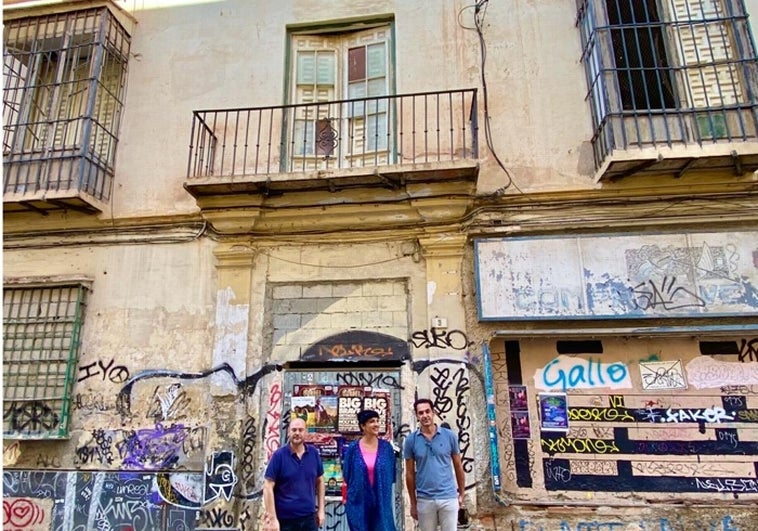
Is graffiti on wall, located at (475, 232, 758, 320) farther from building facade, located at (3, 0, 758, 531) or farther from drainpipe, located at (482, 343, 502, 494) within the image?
drainpipe, located at (482, 343, 502, 494)

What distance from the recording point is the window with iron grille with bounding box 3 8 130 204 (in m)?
7.01

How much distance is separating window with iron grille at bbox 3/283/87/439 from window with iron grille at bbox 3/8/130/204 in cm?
137

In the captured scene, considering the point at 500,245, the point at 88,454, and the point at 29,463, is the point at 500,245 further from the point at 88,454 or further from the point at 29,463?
the point at 29,463

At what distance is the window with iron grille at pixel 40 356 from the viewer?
657 centimetres

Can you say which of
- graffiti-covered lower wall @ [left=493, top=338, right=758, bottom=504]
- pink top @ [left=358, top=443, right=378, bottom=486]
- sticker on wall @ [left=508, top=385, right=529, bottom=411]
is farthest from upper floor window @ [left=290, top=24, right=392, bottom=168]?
pink top @ [left=358, top=443, right=378, bottom=486]

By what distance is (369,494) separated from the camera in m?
4.39

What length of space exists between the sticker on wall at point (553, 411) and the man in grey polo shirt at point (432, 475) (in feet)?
5.93

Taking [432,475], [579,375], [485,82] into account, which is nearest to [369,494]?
[432,475]

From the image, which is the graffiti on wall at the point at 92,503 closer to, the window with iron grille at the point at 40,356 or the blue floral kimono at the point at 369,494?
the window with iron grille at the point at 40,356

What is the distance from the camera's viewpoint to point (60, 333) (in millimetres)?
6809

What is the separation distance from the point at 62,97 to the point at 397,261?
527 cm

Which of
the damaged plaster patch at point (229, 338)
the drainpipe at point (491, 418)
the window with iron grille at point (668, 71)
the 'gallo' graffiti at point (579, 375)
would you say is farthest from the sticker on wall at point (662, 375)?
the damaged plaster patch at point (229, 338)

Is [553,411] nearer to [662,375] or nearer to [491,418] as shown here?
[491,418]

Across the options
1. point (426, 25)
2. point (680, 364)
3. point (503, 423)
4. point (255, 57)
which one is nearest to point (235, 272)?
point (255, 57)
